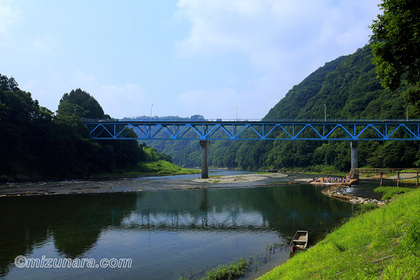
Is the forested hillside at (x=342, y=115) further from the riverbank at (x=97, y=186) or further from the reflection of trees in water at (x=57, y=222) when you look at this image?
the reflection of trees in water at (x=57, y=222)

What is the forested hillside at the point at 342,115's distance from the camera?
8728 cm

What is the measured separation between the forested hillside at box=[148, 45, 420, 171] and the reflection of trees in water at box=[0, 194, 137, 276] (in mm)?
75910

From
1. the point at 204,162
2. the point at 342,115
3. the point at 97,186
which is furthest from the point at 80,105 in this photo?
the point at 342,115

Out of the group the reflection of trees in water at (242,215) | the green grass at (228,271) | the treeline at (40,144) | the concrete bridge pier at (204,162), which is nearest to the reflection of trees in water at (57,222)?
the reflection of trees in water at (242,215)

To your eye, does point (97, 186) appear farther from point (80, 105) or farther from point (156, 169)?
point (80, 105)

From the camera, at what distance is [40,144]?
67.9 metres

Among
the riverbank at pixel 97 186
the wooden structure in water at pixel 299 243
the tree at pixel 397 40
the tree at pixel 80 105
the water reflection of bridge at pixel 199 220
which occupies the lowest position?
the riverbank at pixel 97 186

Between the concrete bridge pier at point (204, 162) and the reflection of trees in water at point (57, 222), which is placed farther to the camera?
the concrete bridge pier at point (204, 162)

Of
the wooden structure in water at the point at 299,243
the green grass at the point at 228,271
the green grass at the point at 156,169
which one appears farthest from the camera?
the green grass at the point at 156,169

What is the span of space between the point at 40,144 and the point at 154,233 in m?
58.8

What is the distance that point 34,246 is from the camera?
61.2 feet

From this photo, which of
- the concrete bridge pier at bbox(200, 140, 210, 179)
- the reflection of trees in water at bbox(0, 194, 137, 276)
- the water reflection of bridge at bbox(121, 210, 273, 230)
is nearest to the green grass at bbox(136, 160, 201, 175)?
the concrete bridge pier at bbox(200, 140, 210, 179)

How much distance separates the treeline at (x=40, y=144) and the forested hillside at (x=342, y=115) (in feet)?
274

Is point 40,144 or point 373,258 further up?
point 40,144
